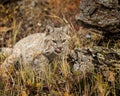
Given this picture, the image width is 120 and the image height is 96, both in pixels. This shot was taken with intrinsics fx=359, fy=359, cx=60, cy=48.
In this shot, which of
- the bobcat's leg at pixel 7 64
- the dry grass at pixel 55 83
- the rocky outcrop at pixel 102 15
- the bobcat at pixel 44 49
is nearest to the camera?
the dry grass at pixel 55 83

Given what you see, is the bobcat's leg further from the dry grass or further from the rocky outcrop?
the rocky outcrop

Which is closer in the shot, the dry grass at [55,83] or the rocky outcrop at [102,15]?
the dry grass at [55,83]

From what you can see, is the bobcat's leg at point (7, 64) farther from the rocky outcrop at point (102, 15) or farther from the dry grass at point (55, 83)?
the rocky outcrop at point (102, 15)

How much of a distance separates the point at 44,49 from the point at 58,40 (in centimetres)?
25

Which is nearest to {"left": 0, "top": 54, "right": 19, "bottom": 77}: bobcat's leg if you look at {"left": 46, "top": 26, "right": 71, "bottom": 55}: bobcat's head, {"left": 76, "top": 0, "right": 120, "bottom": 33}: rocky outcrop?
{"left": 46, "top": 26, "right": 71, "bottom": 55}: bobcat's head

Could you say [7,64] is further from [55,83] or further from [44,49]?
[55,83]

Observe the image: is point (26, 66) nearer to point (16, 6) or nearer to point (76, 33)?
point (76, 33)

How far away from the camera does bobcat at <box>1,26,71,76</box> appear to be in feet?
16.8

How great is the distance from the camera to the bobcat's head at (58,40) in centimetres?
513

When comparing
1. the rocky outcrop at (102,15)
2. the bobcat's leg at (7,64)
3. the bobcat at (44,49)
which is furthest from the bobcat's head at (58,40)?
the bobcat's leg at (7,64)

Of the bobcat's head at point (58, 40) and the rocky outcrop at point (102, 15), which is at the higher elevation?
the rocky outcrop at point (102, 15)

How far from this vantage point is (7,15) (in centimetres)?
717

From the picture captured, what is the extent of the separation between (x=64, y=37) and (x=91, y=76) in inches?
41.0

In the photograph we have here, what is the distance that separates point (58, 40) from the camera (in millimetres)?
5262
